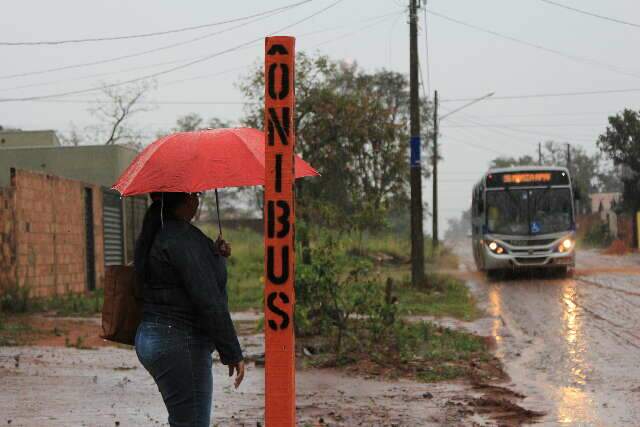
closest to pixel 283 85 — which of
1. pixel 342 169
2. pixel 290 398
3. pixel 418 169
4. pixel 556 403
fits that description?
pixel 290 398

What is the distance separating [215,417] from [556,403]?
3269 millimetres

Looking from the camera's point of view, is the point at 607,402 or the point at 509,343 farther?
the point at 509,343

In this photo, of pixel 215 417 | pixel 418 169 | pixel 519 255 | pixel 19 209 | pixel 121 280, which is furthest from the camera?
pixel 519 255

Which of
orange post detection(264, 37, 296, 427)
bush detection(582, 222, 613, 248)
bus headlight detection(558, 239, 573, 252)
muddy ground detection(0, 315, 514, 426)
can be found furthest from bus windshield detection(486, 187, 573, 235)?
bush detection(582, 222, 613, 248)

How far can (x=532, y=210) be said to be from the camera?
85.0ft

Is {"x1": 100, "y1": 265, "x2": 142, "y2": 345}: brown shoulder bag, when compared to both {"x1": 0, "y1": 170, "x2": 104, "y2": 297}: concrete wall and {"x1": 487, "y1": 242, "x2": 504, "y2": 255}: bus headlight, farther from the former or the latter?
{"x1": 487, "y1": 242, "x2": 504, "y2": 255}: bus headlight

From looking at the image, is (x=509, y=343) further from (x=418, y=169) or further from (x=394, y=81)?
(x=394, y=81)

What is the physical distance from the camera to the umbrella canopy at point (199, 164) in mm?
4488

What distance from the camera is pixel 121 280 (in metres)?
4.52

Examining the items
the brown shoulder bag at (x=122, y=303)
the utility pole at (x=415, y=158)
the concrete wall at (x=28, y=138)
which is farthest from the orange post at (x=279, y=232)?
the concrete wall at (x=28, y=138)

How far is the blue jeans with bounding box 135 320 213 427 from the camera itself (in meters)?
4.33

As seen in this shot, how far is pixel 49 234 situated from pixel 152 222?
A: 17315 mm

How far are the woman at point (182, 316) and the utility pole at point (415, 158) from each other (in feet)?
63.4

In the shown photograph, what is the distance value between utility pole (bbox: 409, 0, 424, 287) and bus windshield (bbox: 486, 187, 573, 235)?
312 cm
